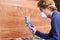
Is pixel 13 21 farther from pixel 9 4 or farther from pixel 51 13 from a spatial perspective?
pixel 51 13

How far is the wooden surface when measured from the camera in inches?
79.9

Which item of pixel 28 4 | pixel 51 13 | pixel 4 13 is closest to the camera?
pixel 51 13

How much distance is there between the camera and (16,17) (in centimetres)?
211

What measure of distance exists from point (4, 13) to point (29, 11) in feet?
0.92

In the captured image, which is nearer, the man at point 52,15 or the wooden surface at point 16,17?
the man at point 52,15

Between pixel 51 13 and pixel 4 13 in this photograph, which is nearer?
pixel 51 13

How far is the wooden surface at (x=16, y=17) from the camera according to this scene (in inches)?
79.9

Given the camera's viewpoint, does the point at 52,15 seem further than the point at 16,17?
No

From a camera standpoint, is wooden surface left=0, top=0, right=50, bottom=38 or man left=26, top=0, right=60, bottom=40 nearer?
man left=26, top=0, right=60, bottom=40

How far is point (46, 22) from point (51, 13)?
2.53ft

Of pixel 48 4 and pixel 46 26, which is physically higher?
pixel 48 4

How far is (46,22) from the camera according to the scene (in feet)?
7.56

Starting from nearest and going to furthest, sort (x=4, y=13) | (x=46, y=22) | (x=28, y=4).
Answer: (x=4, y=13), (x=28, y=4), (x=46, y=22)

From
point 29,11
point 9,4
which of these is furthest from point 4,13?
point 29,11
